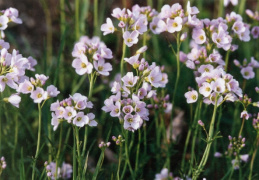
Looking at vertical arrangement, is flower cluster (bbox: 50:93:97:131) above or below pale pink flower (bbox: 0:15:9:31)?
below

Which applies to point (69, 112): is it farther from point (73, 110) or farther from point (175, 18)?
point (175, 18)

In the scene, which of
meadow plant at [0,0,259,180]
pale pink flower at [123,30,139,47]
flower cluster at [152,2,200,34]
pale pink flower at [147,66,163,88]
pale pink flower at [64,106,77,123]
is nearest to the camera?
pale pink flower at [64,106,77,123]

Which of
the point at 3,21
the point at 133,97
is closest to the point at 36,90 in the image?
the point at 133,97

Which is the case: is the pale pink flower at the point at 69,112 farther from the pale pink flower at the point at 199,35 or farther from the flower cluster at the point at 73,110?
the pale pink flower at the point at 199,35

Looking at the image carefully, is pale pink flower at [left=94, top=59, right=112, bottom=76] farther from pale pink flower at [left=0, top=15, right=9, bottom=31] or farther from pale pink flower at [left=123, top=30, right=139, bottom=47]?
pale pink flower at [left=0, top=15, right=9, bottom=31]

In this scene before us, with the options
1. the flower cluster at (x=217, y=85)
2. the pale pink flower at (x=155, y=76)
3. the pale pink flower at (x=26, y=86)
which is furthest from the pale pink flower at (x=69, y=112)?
the flower cluster at (x=217, y=85)

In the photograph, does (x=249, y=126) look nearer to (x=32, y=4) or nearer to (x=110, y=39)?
(x=110, y=39)

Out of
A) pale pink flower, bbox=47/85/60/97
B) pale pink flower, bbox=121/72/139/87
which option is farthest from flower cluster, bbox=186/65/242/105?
pale pink flower, bbox=47/85/60/97

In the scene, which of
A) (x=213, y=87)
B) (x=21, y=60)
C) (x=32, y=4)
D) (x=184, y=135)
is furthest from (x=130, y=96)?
(x=32, y=4)
